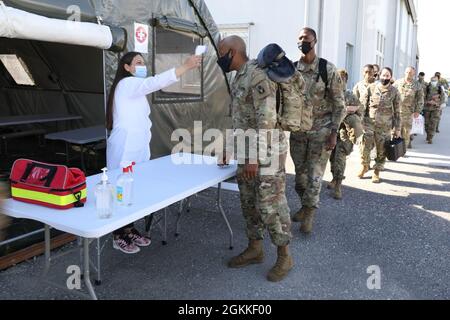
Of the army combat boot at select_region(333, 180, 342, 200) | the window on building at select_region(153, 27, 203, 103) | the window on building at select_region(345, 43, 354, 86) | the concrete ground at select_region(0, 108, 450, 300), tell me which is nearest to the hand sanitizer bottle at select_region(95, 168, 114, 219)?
the concrete ground at select_region(0, 108, 450, 300)

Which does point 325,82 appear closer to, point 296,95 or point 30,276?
point 296,95

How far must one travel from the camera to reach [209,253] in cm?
400

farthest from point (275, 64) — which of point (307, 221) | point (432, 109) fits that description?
point (432, 109)

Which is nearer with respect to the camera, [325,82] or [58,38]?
[58,38]

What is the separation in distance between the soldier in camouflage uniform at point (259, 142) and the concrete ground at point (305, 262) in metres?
0.38

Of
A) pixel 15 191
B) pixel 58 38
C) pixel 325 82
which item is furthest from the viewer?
pixel 325 82

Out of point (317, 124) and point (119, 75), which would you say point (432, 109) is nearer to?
point (317, 124)

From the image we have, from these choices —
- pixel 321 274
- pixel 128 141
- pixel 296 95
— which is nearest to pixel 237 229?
pixel 321 274

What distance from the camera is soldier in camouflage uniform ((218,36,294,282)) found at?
Result: 10.1 ft

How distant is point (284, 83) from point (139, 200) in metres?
1.31

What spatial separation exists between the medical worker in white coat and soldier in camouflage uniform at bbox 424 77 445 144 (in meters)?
9.43

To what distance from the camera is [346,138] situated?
592 cm

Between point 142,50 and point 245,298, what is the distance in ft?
11.1

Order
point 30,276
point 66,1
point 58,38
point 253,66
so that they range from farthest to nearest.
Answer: point 66,1 < point 58,38 < point 30,276 < point 253,66
